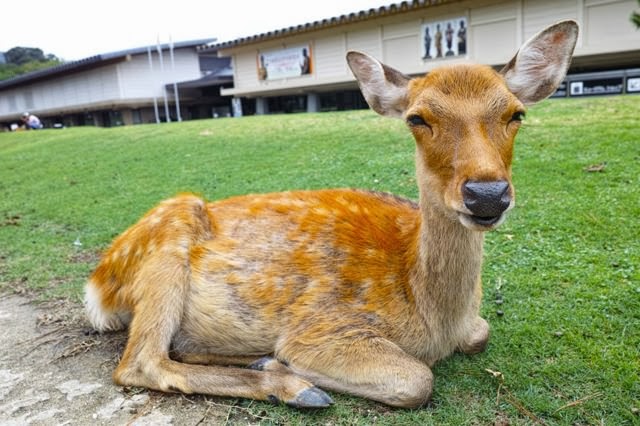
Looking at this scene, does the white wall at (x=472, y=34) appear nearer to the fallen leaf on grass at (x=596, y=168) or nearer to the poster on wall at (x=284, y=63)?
the poster on wall at (x=284, y=63)

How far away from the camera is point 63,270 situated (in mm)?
5141

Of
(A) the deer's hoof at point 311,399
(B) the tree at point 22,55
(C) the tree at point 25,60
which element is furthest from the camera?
(B) the tree at point 22,55

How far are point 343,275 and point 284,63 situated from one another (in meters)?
24.5

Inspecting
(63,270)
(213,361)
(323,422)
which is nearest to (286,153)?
(63,270)

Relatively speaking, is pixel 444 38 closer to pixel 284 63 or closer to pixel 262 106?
pixel 284 63

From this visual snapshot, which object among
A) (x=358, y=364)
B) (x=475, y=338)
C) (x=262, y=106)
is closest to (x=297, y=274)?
(x=358, y=364)

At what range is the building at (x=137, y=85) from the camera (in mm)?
32594

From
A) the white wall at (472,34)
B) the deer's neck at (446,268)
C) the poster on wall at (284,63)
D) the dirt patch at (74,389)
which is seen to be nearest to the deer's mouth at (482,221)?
the deer's neck at (446,268)

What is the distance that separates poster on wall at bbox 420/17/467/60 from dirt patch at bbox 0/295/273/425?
18.9 metres

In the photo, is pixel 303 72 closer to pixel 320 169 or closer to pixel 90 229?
pixel 320 169

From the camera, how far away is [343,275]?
329 centimetres

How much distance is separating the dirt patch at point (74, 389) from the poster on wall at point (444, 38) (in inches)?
744

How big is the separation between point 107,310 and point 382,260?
1804 mm

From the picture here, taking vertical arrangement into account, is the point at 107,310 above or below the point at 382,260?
below
